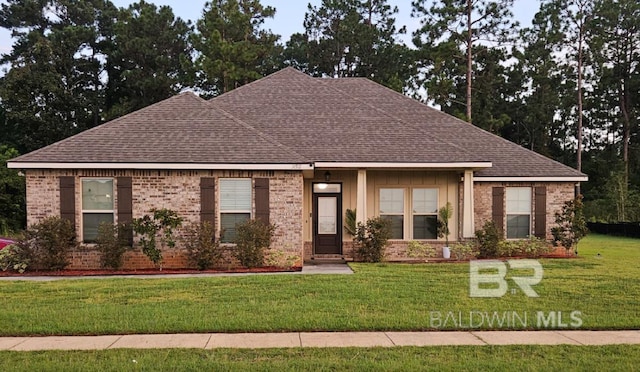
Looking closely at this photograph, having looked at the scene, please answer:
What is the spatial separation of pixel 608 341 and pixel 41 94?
109 feet

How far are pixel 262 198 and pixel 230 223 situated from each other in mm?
1034

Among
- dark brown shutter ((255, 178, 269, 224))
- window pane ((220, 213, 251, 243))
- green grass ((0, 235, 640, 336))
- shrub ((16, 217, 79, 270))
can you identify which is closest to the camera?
green grass ((0, 235, 640, 336))

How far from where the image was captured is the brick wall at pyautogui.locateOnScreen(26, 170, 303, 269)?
11.9 m

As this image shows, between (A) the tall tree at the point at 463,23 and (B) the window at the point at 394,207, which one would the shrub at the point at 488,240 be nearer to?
(B) the window at the point at 394,207

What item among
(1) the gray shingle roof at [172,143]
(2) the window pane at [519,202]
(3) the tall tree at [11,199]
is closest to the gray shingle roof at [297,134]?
(1) the gray shingle roof at [172,143]

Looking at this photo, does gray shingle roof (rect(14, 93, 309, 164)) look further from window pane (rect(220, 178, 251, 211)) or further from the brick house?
window pane (rect(220, 178, 251, 211))

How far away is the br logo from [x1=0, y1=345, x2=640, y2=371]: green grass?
2.83 m

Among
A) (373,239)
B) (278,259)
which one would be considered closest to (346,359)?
(278,259)

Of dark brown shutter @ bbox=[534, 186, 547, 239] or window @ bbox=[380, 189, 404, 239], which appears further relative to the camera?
dark brown shutter @ bbox=[534, 186, 547, 239]

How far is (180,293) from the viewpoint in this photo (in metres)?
8.56

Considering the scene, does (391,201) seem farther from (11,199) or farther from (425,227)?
(11,199)

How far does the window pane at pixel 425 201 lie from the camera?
1434 cm

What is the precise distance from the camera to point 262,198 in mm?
12227

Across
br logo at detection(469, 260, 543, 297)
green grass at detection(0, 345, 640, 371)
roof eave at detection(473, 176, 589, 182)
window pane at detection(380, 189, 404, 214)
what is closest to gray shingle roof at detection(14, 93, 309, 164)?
window pane at detection(380, 189, 404, 214)
